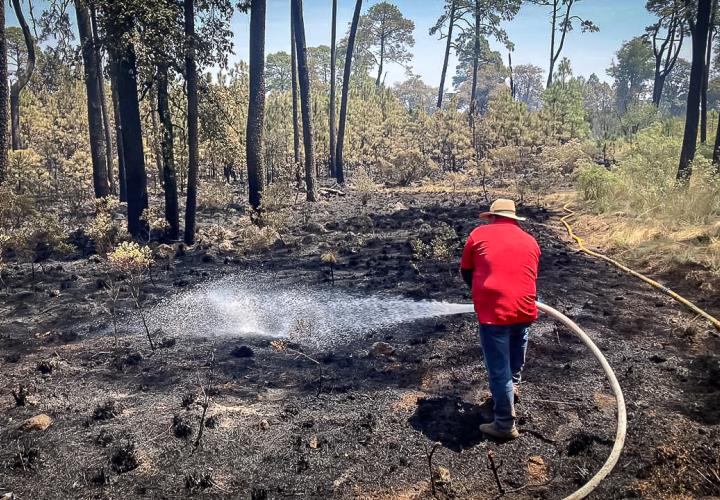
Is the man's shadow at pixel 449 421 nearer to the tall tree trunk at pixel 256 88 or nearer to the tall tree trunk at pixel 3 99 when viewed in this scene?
the tall tree trunk at pixel 256 88

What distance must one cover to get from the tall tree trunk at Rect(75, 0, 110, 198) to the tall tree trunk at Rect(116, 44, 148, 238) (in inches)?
87.2

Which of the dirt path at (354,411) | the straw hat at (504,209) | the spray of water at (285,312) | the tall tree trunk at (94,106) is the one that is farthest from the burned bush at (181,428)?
the tall tree trunk at (94,106)

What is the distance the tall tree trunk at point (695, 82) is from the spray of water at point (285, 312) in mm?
9685

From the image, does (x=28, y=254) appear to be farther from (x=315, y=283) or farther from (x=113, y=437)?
(x=113, y=437)

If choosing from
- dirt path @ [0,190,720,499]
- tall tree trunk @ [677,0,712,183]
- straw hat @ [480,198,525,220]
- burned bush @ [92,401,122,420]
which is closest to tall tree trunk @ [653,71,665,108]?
tall tree trunk @ [677,0,712,183]

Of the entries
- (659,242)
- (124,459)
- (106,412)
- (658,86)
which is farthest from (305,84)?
Answer: (658,86)

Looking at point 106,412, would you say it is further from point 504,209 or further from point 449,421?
point 504,209

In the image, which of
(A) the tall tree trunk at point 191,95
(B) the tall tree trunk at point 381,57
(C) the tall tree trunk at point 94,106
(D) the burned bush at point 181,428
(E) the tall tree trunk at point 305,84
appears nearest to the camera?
(D) the burned bush at point 181,428

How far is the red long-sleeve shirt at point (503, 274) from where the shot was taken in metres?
3.71

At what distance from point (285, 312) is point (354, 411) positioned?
3231 mm

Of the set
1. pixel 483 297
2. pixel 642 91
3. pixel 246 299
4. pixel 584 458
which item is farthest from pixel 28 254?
pixel 642 91

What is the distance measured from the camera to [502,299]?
12.1 ft

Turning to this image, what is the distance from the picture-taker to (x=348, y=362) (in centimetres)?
533

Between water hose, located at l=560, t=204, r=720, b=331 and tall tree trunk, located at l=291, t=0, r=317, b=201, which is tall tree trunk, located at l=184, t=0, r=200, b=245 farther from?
water hose, located at l=560, t=204, r=720, b=331
